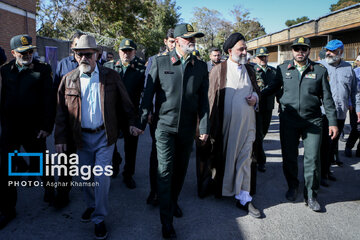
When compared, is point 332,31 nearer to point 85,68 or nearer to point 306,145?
point 306,145

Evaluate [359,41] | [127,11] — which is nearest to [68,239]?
[359,41]

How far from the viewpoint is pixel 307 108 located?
4.13 meters

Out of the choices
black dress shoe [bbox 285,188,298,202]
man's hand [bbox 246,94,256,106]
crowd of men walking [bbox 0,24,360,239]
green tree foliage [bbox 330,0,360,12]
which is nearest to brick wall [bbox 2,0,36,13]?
crowd of men walking [bbox 0,24,360,239]

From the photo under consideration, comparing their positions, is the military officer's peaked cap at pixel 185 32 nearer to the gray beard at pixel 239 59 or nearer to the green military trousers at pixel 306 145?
the gray beard at pixel 239 59

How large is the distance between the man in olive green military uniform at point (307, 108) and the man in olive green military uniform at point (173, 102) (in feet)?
4.70

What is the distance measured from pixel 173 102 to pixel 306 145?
6.71ft

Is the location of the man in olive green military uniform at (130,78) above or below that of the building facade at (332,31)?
below

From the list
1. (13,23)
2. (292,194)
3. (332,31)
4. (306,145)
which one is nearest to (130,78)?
(306,145)

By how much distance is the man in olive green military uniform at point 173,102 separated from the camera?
3.43 meters

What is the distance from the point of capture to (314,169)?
162 inches

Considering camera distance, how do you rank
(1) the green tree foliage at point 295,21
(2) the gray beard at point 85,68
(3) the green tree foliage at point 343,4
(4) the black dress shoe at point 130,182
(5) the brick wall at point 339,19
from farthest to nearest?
(1) the green tree foliage at point 295,21, (3) the green tree foliage at point 343,4, (5) the brick wall at point 339,19, (4) the black dress shoe at point 130,182, (2) the gray beard at point 85,68

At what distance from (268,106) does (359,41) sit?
600 inches

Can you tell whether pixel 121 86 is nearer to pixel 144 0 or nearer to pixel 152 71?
pixel 152 71

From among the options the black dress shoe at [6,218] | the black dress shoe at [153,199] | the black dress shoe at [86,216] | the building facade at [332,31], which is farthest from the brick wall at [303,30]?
the black dress shoe at [6,218]
